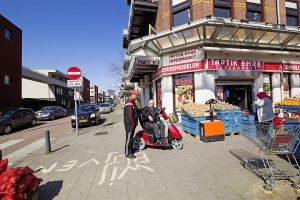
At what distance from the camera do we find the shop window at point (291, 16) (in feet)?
44.4

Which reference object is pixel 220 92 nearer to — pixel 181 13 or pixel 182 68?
pixel 182 68

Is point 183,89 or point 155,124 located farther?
point 183,89

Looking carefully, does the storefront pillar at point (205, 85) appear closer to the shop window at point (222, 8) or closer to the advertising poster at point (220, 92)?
the advertising poster at point (220, 92)

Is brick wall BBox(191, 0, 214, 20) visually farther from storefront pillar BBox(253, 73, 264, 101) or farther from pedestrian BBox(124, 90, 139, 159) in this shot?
pedestrian BBox(124, 90, 139, 159)

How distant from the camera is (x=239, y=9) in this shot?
39.4ft

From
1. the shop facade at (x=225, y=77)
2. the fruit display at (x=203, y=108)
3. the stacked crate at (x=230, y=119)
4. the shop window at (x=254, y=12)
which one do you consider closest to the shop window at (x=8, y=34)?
the shop facade at (x=225, y=77)

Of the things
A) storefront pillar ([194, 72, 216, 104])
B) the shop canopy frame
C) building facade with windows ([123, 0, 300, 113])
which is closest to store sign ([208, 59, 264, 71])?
building facade with windows ([123, 0, 300, 113])

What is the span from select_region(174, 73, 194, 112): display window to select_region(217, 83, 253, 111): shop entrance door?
1.69 meters

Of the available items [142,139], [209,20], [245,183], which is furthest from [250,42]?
[245,183]

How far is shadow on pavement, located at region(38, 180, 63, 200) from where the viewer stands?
392cm

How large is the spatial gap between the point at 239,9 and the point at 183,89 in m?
5.73

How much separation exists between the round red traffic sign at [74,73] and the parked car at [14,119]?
7142mm

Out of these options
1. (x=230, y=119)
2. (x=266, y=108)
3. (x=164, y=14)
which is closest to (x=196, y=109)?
(x=230, y=119)

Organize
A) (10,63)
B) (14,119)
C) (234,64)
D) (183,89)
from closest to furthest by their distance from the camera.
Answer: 1. (234,64)
2. (183,89)
3. (14,119)
4. (10,63)
